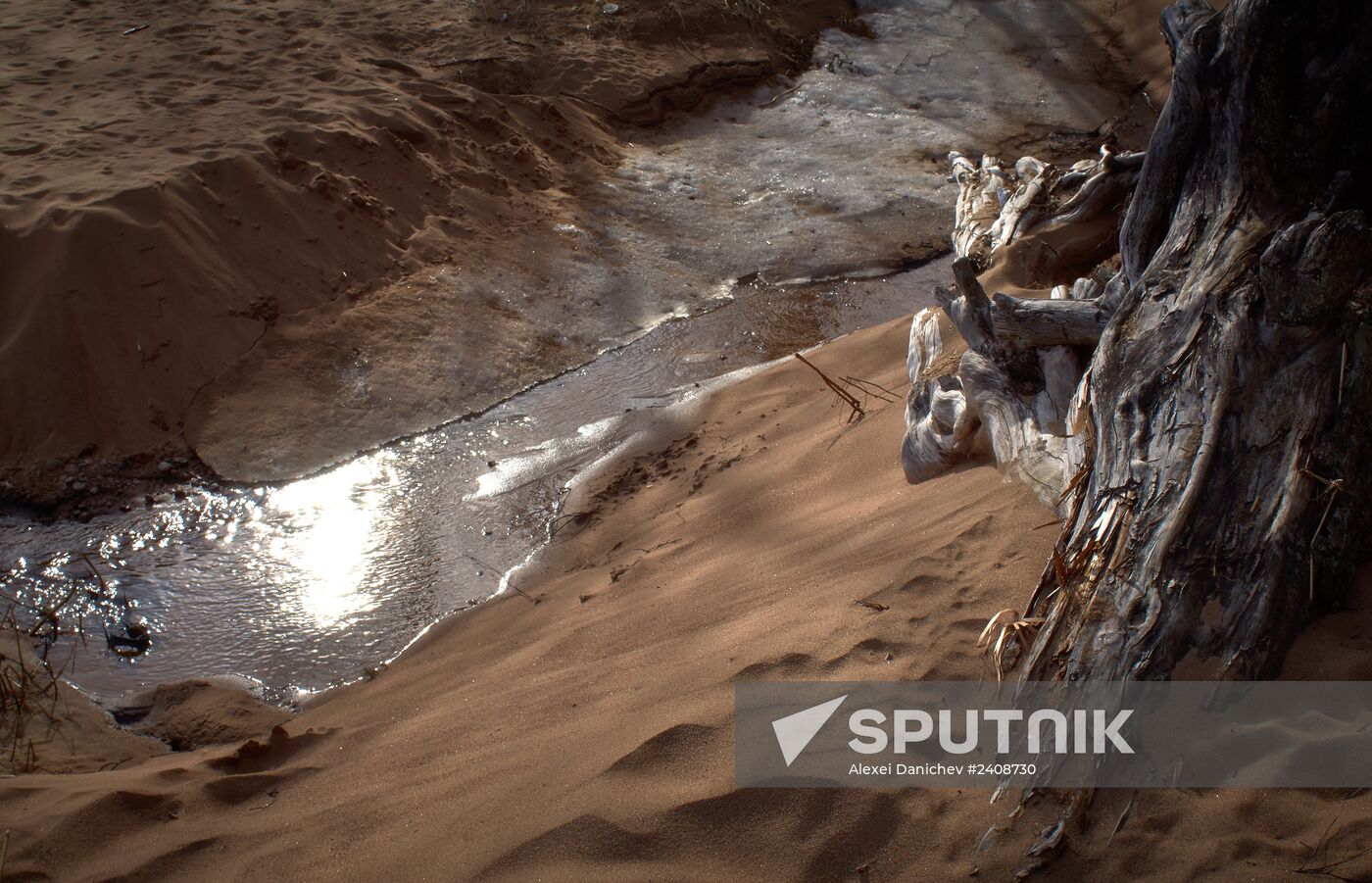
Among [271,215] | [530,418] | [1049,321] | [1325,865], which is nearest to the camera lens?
[1325,865]

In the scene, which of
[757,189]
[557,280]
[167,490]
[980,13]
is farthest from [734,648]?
[980,13]

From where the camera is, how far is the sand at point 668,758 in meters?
2.08

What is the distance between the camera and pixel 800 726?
2373 mm

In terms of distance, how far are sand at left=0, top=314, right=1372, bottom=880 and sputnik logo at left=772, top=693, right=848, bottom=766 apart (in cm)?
10

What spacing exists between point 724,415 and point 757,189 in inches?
120

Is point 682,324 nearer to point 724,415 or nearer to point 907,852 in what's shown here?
point 724,415

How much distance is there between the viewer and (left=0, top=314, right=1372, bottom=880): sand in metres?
2.08

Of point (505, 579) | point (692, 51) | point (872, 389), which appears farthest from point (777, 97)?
point (505, 579)

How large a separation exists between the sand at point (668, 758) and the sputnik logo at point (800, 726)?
100 millimetres

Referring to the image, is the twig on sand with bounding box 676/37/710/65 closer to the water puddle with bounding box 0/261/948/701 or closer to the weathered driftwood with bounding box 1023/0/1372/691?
the water puddle with bounding box 0/261/948/701

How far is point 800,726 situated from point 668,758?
1.02 ft

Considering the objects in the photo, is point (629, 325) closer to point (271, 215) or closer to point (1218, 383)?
point (271, 215)

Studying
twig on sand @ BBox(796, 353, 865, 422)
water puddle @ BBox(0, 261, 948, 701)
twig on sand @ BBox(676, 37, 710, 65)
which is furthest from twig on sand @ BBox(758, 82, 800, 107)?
twig on sand @ BBox(796, 353, 865, 422)

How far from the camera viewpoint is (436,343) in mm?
5848
